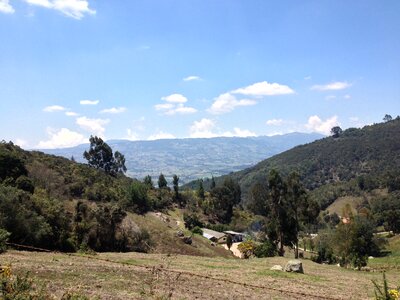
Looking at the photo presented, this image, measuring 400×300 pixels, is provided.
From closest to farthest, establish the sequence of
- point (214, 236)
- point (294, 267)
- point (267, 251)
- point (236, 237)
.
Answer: point (294, 267), point (267, 251), point (214, 236), point (236, 237)

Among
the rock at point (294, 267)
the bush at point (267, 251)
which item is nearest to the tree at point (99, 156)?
the bush at point (267, 251)

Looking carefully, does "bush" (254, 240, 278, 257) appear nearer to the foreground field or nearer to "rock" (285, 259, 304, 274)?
"rock" (285, 259, 304, 274)

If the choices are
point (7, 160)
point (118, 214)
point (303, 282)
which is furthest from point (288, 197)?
point (7, 160)

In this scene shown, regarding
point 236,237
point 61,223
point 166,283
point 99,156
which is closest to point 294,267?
point 166,283

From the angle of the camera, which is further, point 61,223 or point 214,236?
point 214,236

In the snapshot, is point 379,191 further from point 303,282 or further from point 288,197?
point 303,282

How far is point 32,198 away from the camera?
34.6 metres

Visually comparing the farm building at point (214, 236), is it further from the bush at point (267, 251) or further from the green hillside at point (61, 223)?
the bush at point (267, 251)

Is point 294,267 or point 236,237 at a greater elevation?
point 294,267

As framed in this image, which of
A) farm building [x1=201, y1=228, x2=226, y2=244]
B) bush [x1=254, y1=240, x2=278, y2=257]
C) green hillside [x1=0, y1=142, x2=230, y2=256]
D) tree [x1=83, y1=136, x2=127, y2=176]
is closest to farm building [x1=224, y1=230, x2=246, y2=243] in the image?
farm building [x1=201, y1=228, x2=226, y2=244]

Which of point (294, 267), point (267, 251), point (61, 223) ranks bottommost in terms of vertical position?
point (267, 251)

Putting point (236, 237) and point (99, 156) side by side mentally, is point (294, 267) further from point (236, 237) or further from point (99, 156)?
point (99, 156)

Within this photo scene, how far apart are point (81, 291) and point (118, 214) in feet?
90.0

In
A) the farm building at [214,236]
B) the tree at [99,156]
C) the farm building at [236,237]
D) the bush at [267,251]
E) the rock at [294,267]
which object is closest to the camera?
the rock at [294,267]
